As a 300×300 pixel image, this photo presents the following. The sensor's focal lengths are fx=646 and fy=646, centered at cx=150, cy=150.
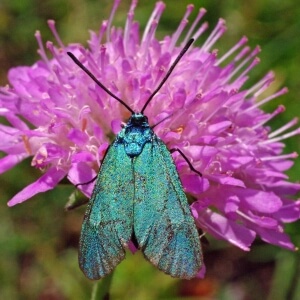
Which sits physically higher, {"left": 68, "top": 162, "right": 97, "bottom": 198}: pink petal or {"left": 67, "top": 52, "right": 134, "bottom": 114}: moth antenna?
{"left": 67, "top": 52, "right": 134, "bottom": 114}: moth antenna

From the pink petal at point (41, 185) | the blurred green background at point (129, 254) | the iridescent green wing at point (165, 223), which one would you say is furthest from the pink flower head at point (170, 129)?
the blurred green background at point (129, 254)

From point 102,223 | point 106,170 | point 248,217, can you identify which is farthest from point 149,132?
point 248,217

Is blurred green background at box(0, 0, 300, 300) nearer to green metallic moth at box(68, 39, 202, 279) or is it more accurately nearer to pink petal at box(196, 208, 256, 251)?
pink petal at box(196, 208, 256, 251)

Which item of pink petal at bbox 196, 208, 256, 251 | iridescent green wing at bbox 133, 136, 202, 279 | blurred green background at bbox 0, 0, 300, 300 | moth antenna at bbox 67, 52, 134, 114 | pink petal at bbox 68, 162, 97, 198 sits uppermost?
moth antenna at bbox 67, 52, 134, 114

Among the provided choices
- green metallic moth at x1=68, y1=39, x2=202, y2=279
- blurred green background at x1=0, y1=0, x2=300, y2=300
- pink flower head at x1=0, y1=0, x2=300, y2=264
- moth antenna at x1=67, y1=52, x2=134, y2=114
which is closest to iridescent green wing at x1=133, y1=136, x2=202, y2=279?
green metallic moth at x1=68, y1=39, x2=202, y2=279

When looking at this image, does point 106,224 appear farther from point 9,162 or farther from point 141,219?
point 9,162

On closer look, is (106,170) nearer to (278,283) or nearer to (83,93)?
(83,93)

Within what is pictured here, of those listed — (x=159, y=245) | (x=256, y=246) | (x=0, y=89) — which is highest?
(x=159, y=245)
